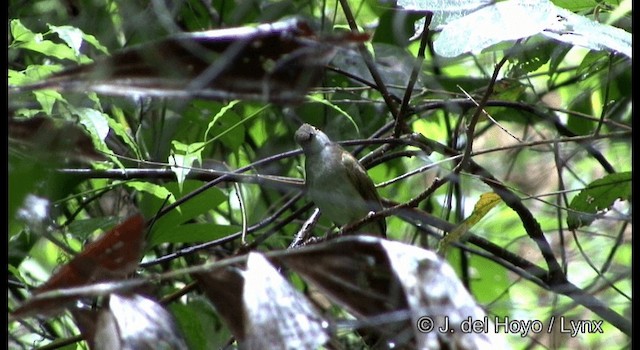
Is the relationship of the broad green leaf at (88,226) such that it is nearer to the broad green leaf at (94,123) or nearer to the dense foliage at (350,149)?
the dense foliage at (350,149)

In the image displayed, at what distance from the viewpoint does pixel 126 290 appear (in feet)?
2.99

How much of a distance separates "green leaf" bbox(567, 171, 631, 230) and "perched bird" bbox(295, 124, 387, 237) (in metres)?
0.43

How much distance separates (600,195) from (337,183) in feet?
2.34

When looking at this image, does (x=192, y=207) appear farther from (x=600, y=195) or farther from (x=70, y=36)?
(x=600, y=195)

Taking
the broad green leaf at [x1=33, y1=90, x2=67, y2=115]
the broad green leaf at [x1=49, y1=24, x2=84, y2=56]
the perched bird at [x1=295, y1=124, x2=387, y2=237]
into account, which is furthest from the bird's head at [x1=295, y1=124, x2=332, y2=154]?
the broad green leaf at [x1=33, y1=90, x2=67, y2=115]

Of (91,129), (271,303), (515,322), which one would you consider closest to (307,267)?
(271,303)

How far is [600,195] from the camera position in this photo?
5.60 ft

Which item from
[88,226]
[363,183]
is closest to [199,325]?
[88,226]

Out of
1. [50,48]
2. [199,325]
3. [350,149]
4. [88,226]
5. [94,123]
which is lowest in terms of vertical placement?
[199,325]

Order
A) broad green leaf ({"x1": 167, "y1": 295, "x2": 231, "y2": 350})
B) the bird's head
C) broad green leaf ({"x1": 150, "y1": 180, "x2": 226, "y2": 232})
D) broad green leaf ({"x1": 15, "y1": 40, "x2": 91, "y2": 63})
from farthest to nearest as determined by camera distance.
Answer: the bird's head, broad green leaf ({"x1": 150, "y1": 180, "x2": 226, "y2": 232}), broad green leaf ({"x1": 167, "y1": 295, "x2": 231, "y2": 350}), broad green leaf ({"x1": 15, "y1": 40, "x2": 91, "y2": 63})

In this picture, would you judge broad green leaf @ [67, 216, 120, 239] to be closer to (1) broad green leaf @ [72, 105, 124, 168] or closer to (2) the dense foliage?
(2) the dense foliage

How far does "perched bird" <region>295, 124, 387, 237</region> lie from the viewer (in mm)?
1969

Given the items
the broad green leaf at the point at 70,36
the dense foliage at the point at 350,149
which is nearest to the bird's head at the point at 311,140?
the dense foliage at the point at 350,149

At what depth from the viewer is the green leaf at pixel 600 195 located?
65.3 inches
